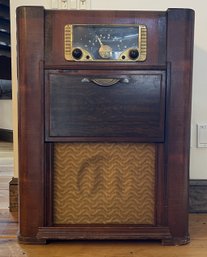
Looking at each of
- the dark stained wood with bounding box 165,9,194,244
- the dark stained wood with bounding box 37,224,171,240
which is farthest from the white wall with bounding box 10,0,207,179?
the dark stained wood with bounding box 37,224,171,240

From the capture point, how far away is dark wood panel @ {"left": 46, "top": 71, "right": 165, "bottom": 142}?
3.73 feet

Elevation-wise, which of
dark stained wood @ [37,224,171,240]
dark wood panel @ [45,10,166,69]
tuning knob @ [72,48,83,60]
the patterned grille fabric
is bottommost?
dark stained wood @ [37,224,171,240]

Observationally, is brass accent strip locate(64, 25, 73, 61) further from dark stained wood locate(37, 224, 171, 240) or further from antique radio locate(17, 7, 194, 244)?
dark stained wood locate(37, 224, 171, 240)

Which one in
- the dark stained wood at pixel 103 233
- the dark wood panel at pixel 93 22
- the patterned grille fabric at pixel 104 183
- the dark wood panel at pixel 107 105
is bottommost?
the dark stained wood at pixel 103 233

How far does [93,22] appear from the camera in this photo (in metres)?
1.12

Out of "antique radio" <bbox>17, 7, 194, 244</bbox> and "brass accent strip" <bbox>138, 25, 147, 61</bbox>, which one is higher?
"brass accent strip" <bbox>138, 25, 147, 61</bbox>

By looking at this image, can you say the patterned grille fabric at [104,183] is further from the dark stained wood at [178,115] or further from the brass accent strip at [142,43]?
the brass accent strip at [142,43]

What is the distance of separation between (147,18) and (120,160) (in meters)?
0.46

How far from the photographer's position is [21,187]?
3.85ft

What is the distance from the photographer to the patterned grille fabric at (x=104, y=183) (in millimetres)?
1183

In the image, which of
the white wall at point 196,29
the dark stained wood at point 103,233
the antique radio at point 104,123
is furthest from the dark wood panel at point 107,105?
the white wall at point 196,29

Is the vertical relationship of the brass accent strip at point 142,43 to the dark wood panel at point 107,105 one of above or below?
above

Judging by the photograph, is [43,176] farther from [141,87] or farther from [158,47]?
[158,47]

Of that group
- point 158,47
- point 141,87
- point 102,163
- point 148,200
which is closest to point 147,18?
point 158,47
